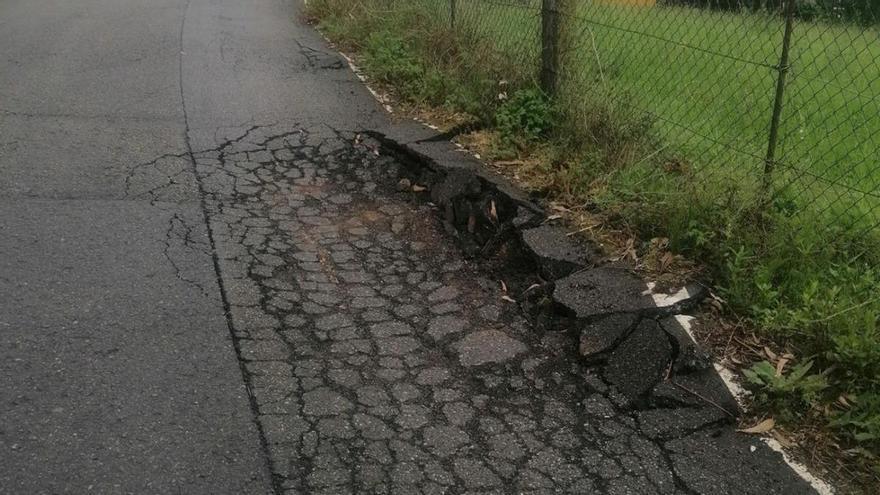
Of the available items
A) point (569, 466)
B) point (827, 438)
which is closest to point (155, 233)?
point (569, 466)

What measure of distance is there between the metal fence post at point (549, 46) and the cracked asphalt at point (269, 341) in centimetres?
133

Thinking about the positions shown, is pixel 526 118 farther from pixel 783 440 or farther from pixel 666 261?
pixel 783 440

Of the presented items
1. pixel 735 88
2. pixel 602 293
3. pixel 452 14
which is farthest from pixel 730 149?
pixel 452 14

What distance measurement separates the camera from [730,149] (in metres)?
4.63

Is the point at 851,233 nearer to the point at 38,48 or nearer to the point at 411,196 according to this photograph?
the point at 411,196

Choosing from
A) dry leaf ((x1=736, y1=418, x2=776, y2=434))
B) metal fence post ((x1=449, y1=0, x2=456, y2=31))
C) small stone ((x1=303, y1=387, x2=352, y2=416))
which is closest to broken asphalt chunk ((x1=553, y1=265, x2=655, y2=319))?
dry leaf ((x1=736, y1=418, x2=776, y2=434))

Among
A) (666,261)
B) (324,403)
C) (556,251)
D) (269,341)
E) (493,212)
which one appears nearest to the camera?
(324,403)

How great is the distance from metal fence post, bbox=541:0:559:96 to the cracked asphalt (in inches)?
52.4

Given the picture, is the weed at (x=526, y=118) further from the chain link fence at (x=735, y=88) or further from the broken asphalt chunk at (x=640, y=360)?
the broken asphalt chunk at (x=640, y=360)

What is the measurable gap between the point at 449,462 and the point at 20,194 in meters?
3.65

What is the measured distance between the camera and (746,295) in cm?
395

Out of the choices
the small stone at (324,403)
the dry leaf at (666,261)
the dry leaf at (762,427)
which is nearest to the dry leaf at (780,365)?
the dry leaf at (762,427)

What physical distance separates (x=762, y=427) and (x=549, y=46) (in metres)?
3.50

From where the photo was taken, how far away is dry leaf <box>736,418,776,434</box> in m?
3.37
